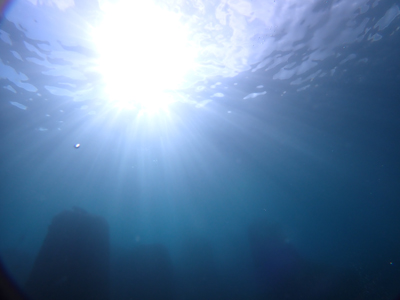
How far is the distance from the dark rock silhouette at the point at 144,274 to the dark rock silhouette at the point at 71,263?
11.2ft

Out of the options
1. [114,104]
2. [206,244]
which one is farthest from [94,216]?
[206,244]

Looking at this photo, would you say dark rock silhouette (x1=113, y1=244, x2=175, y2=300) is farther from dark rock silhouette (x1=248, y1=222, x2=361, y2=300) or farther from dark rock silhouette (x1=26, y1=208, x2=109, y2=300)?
dark rock silhouette (x1=248, y1=222, x2=361, y2=300)

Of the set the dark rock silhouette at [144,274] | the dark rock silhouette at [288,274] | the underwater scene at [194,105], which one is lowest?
the dark rock silhouette at [288,274]

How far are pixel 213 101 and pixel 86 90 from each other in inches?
367

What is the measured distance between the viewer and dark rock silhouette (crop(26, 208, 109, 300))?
11203 millimetres

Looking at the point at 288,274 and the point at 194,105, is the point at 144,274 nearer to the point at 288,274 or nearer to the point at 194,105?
the point at 288,274

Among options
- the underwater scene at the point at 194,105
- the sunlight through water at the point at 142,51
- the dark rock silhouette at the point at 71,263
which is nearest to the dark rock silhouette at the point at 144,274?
the underwater scene at the point at 194,105

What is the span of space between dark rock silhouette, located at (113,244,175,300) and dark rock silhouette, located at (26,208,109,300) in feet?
11.2

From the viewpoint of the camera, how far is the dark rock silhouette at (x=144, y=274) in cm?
1451

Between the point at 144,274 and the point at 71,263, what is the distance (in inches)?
228

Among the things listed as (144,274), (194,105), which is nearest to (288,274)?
(144,274)

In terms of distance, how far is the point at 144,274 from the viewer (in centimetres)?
1559

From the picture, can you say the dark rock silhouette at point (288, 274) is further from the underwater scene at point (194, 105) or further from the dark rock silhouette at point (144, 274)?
the dark rock silhouette at point (144, 274)

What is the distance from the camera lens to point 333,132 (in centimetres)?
2106
